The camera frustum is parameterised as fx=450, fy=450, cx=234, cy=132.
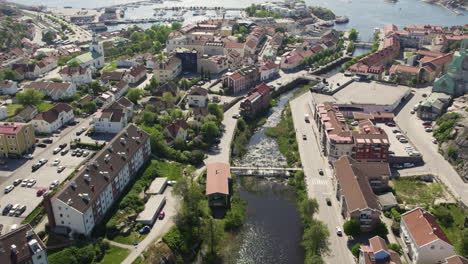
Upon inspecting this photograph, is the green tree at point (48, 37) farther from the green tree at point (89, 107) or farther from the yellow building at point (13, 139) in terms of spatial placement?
the yellow building at point (13, 139)

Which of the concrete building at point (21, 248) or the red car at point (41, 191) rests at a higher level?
the concrete building at point (21, 248)

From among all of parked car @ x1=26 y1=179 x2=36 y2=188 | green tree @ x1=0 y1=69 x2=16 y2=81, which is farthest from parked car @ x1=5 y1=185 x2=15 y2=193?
green tree @ x1=0 y1=69 x2=16 y2=81

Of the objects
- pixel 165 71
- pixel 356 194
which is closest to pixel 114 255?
pixel 356 194

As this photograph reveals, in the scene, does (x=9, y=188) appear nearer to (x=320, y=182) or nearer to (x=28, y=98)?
(x=28, y=98)

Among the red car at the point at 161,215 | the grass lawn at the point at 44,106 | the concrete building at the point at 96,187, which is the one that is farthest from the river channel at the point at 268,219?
the grass lawn at the point at 44,106

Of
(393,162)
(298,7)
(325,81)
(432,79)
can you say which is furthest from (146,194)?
(298,7)

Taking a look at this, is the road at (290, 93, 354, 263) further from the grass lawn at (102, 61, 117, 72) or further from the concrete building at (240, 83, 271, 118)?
the grass lawn at (102, 61, 117, 72)
